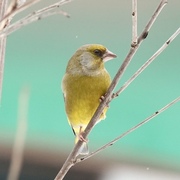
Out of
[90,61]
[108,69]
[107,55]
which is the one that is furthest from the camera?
[108,69]

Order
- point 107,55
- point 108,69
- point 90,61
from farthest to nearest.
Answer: point 108,69 → point 90,61 → point 107,55

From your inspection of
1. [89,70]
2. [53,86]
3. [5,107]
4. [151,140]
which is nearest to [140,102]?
[151,140]

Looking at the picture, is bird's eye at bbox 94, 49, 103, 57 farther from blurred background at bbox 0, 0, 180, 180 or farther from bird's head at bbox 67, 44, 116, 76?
blurred background at bbox 0, 0, 180, 180

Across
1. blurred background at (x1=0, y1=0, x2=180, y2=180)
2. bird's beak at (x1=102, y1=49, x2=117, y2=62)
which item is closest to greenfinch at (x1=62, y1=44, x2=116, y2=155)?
bird's beak at (x1=102, y1=49, x2=117, y2=62)

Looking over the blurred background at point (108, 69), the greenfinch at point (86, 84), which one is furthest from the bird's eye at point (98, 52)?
the blurred background at point (108, 69)

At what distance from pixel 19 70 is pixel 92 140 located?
0.77 m

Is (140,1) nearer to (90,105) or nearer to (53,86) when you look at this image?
(53,86)

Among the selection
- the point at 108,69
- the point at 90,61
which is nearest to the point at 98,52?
the point at 90,61

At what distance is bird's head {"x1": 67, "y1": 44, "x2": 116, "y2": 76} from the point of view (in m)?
2.29

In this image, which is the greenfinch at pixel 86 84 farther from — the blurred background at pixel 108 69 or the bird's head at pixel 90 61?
the blurred background at pixel 108 69

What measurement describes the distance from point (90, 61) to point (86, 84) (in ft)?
0.43

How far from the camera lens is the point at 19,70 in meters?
4.46

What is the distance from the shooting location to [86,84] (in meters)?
2.27

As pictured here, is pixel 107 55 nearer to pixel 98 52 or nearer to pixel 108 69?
pixel 98 52
